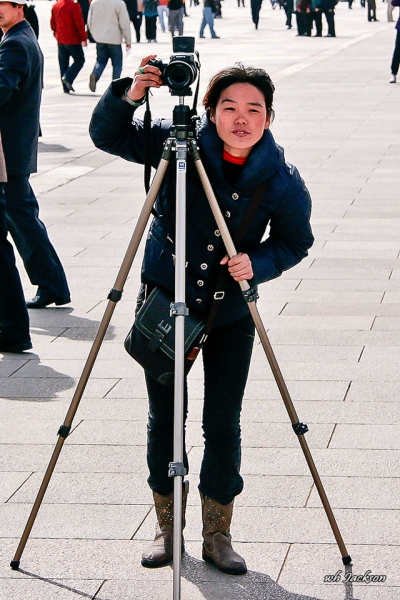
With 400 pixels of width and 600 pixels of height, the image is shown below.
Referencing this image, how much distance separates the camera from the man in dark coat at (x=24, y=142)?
6.27 m

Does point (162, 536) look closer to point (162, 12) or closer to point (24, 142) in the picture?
point (24, 142)

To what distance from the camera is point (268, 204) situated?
11.5 ft

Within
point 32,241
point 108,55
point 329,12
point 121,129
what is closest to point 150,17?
point 329,12

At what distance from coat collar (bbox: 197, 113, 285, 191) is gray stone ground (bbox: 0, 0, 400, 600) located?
1.20m

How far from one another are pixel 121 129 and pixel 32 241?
10.6ft

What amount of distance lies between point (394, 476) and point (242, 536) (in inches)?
28.5

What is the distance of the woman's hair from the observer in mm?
3439

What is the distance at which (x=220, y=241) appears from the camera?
11.6 ft

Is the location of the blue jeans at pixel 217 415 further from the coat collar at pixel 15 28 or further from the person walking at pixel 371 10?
the person walking at pixel 371 10

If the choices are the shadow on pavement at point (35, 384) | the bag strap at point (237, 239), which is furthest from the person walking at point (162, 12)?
the bag strap at point (237, 239)

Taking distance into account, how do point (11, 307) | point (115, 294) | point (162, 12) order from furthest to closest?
point (162, 12) → point (11, 307) → point (115, 294)

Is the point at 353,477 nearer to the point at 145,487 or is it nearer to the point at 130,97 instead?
the point at 145,487

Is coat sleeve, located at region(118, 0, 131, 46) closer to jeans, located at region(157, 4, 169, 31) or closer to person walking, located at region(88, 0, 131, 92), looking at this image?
person walking, located at region(88, 0, 131, 92)

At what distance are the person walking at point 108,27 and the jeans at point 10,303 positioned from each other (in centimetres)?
1307
